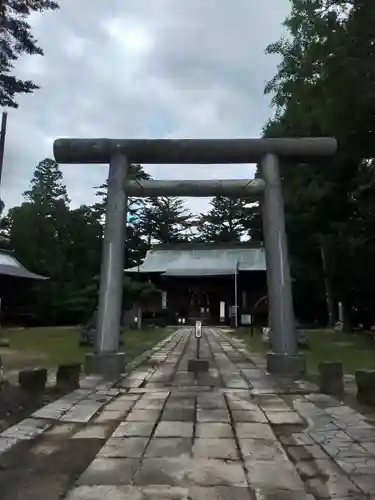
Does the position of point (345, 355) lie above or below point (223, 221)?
below

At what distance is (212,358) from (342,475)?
30.1 ft

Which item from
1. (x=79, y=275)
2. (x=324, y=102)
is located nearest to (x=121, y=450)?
(x=324, y=102)

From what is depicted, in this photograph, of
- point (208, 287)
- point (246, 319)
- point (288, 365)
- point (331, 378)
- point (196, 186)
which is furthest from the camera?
point (208, 287)

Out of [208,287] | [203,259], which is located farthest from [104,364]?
[203,259]

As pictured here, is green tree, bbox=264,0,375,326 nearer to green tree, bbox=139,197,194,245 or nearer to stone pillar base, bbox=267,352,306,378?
stone pillar base, bbox=267,352,306,378

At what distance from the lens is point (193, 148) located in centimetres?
1068

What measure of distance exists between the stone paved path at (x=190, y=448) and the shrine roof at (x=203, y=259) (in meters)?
26.1

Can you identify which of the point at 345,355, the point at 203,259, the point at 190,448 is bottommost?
the point at 190,448

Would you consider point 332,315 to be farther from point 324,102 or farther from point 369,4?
point 369,4

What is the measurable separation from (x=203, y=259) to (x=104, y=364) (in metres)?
27.6

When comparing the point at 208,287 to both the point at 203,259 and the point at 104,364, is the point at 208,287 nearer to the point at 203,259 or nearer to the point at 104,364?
the point at 203,259

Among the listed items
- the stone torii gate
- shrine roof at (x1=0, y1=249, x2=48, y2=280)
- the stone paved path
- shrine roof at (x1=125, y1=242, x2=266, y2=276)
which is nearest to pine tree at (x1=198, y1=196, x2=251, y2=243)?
shrine roof at (x1=125, y1=242, x2=266, y2=276)

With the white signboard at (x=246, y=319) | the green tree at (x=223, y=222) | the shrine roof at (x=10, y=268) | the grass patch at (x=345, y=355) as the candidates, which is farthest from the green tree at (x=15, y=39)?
the green tree at (x=223, y=222)

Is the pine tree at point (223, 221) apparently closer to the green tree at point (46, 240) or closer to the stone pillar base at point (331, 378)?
the green tree at point (46, 240)
